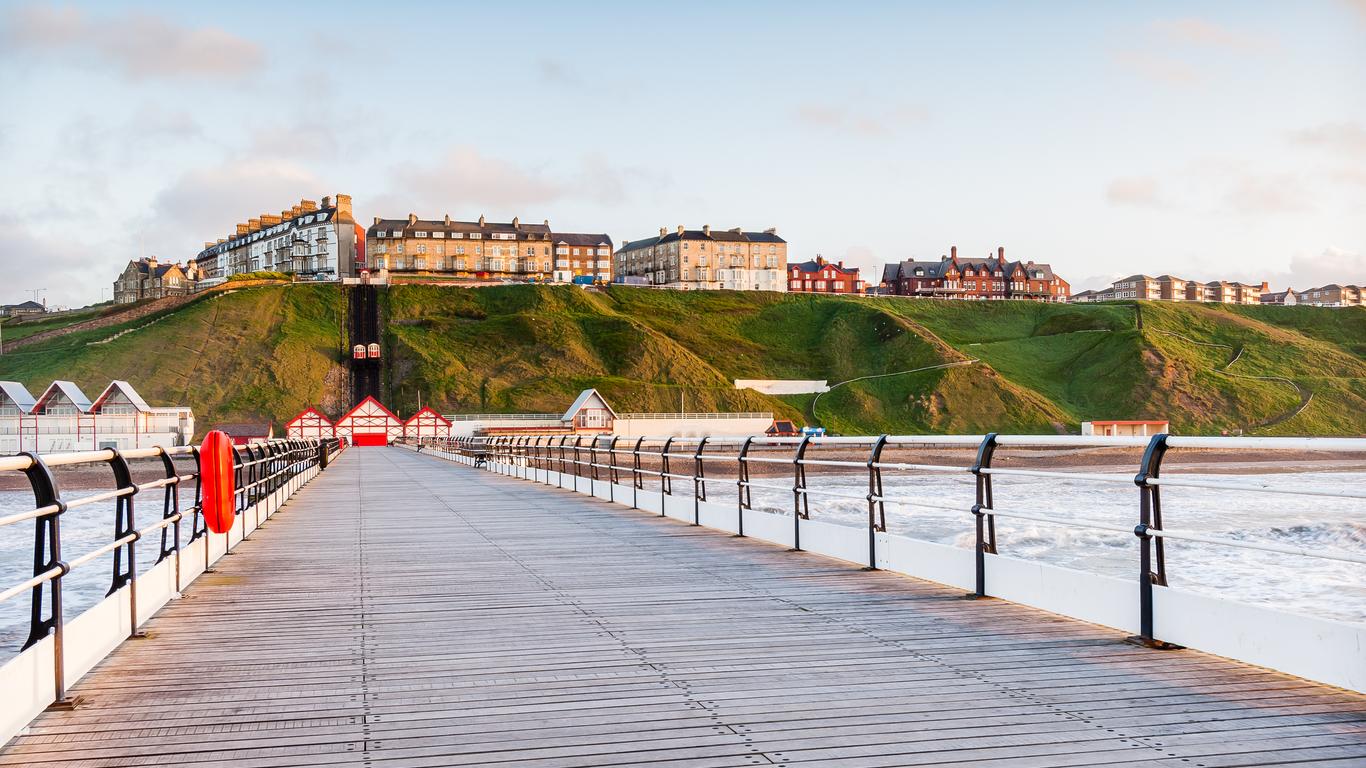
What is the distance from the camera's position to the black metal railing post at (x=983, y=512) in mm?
8391

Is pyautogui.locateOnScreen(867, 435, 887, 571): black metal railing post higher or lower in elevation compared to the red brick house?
lower

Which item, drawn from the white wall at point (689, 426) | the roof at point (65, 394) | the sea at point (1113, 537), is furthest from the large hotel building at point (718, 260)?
the sea at point (1113, 537)

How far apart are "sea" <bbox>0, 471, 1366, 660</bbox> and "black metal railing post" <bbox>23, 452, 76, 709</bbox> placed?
23.3 feet

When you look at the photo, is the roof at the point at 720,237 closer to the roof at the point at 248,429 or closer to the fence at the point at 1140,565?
the roof at the point at 248,429

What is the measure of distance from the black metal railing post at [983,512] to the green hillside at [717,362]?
97478 mm

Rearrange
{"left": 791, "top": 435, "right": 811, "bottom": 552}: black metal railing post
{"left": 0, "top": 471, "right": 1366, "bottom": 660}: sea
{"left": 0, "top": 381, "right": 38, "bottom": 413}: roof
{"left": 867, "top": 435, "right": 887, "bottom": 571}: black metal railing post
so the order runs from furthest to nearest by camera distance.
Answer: {"left": 0, "top": 381, "right": 38, "bottom": 413}: roof
{"left": 0, "top": 471, "right": 1366, "bottom": 660}: sea
{"left": 791, "top": 435, "right": 811, "bottom": 552}: black metal railing post
{"left": 867, "top": 435, "right": 887, "bottom": 571}: black metal railing post

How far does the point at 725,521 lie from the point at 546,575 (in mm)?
4405

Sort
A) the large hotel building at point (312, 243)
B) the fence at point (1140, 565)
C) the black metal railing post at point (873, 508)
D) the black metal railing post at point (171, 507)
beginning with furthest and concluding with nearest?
the large hotel building at point (312, 243) → the black metal railing post at point (873, 508) → the black metal railing post at point (171, 507) → the fence at point (1140, 565)

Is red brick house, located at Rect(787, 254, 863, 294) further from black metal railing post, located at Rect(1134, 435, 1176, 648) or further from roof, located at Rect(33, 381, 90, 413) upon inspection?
black metal railing post, located at Rect(1134, 435, 1176, 648)

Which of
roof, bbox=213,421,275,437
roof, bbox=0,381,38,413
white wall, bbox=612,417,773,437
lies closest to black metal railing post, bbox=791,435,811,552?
white wall, bbox=612,417,773,437

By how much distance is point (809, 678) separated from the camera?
5.92 meters

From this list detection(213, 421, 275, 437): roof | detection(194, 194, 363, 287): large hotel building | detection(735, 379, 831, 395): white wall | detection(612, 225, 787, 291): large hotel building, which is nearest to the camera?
detection(213, 421, 275, 437): roof

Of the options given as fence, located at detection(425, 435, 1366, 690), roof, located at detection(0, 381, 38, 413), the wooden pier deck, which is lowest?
the wooden pier deck

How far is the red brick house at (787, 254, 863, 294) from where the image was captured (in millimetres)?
181250
